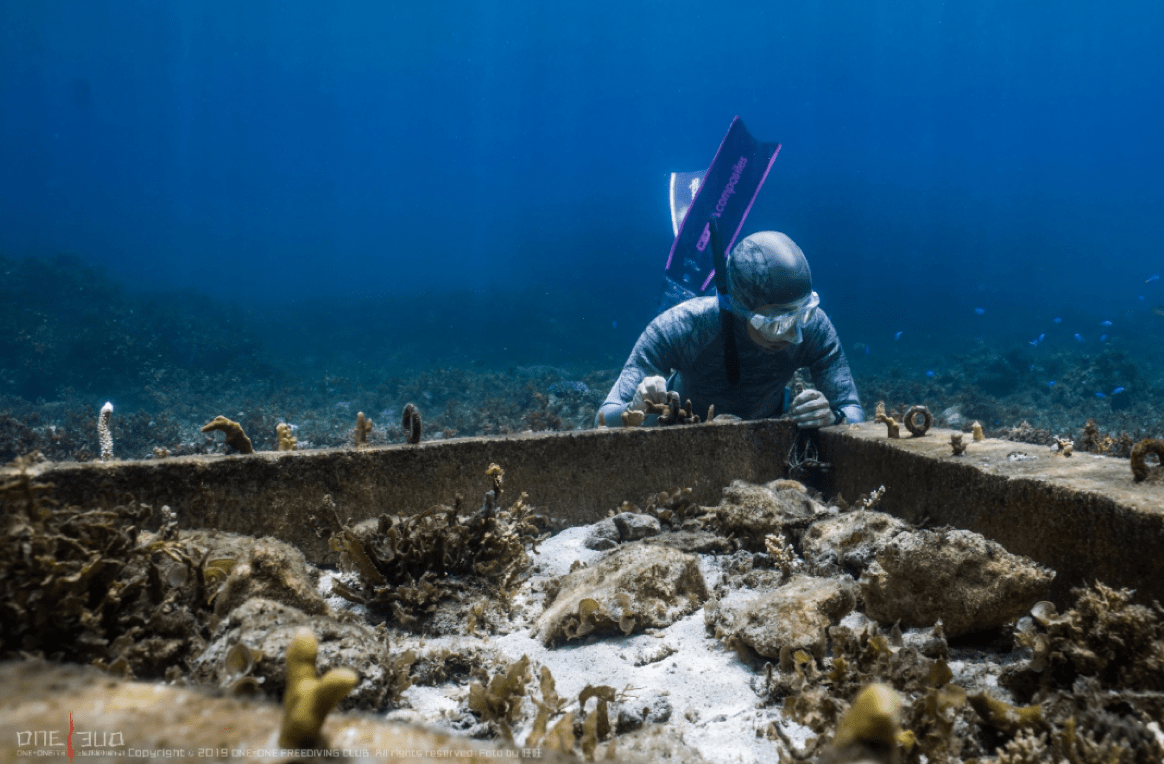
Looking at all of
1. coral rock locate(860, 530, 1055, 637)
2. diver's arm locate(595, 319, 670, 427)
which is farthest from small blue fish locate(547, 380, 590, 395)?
coral rock locate(860, 530, 1055, 637)

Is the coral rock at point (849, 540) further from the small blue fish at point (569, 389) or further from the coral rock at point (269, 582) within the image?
the small blue fish at point (569, 389)

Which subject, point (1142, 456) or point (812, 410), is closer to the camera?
point (1142, 456)

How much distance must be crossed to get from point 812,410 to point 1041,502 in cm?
226

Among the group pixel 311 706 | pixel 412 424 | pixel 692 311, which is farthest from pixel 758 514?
pixel 311 706

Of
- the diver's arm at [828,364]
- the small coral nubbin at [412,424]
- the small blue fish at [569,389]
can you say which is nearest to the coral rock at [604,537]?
the small coral nubbin at [412,424]

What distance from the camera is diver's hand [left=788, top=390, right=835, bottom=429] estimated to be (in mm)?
4648

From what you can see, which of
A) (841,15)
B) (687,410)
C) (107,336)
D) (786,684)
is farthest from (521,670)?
(841,15)

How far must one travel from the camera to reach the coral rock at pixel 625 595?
2.57 meters

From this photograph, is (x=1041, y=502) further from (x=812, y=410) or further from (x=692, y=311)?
(x=692, y=311)

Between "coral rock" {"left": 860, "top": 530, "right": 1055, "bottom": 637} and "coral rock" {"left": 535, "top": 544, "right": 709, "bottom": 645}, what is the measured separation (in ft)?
2.77

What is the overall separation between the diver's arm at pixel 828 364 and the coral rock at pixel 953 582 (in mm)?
3276

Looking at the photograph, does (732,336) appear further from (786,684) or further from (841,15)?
(841,15)

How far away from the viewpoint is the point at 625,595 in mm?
2645

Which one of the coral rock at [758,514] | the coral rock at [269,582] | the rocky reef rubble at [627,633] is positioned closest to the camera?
the rocky reef rubble at [627,633]
